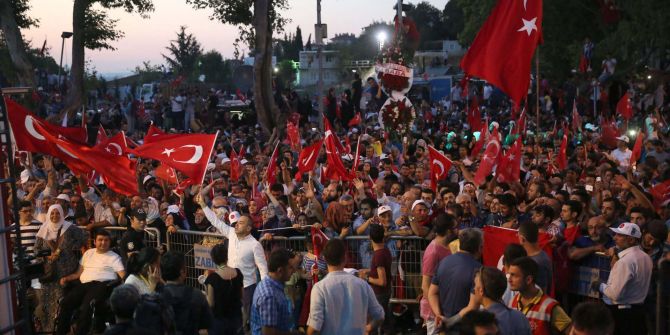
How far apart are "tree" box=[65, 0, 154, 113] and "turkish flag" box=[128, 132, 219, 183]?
14.6 metres

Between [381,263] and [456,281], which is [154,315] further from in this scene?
[381,263]

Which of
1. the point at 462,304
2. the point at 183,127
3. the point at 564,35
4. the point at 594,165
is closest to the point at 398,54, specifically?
the point at 594,165

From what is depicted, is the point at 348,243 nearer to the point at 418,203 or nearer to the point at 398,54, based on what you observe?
the point at 418,203

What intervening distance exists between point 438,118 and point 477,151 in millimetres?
18241

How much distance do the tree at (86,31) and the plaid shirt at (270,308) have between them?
20.2 metres

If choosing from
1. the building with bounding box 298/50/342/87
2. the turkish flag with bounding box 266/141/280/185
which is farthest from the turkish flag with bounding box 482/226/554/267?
the building with bounding box 298/50/342/87

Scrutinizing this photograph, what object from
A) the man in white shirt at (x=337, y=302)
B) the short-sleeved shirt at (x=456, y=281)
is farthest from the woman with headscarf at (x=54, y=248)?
the short-sleeved shirt at (x=456, y=281)


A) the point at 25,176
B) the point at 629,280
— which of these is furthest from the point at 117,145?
the point at 629,280

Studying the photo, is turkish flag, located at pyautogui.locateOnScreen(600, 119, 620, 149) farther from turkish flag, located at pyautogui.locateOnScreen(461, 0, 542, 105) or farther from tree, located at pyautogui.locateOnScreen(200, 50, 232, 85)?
tree, located at pyautogui.locateOnScreen(200, 50, 232, 85)

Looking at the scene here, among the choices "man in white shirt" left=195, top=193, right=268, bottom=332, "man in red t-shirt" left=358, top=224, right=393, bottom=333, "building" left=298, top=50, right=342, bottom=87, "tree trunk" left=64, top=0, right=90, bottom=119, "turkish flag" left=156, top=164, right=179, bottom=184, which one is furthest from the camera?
"building" left=298, top=50, right=342, bottom=87

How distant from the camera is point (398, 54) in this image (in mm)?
23875

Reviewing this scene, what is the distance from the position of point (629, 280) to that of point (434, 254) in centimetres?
169

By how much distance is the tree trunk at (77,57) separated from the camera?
86.7ft

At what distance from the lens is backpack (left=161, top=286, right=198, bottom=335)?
7859 millimetres
